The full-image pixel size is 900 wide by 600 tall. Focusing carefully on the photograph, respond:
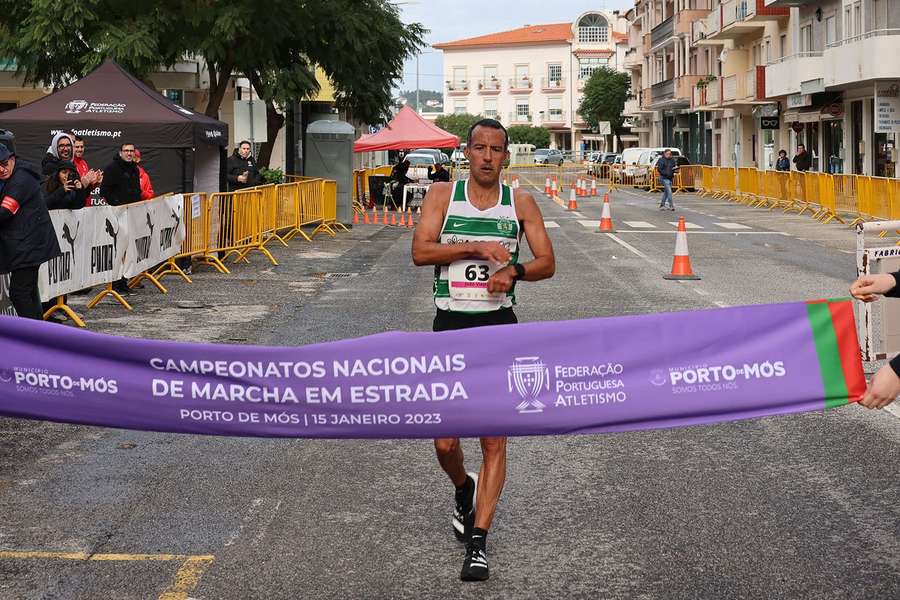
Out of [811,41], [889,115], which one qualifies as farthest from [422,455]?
[811,41]

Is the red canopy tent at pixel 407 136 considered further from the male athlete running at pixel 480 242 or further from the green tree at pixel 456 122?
the green tree at pixel 456 122

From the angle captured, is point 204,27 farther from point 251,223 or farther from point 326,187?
point 251,223

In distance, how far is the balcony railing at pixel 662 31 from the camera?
86.1 m

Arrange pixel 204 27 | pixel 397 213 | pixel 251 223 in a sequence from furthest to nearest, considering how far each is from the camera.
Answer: pixel 397 213, pixel 204 27, pixel 251 223

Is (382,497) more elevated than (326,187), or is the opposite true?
(326,187)

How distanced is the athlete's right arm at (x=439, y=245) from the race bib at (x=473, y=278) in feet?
0.21

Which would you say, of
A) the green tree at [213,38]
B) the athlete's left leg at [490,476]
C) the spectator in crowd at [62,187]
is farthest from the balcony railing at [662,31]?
the athlete's left leg at [490,476]

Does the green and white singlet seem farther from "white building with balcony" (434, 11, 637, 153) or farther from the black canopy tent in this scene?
"white building with balcony" (434, 11, 637, 153)

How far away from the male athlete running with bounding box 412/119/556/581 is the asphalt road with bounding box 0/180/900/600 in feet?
1.44

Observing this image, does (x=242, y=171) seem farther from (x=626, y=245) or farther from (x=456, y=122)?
(x=456, y=122)

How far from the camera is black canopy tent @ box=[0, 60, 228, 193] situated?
66.3 ft

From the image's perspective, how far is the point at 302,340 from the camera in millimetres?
12688

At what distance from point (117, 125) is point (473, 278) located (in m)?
15.8

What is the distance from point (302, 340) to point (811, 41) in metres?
45.2
